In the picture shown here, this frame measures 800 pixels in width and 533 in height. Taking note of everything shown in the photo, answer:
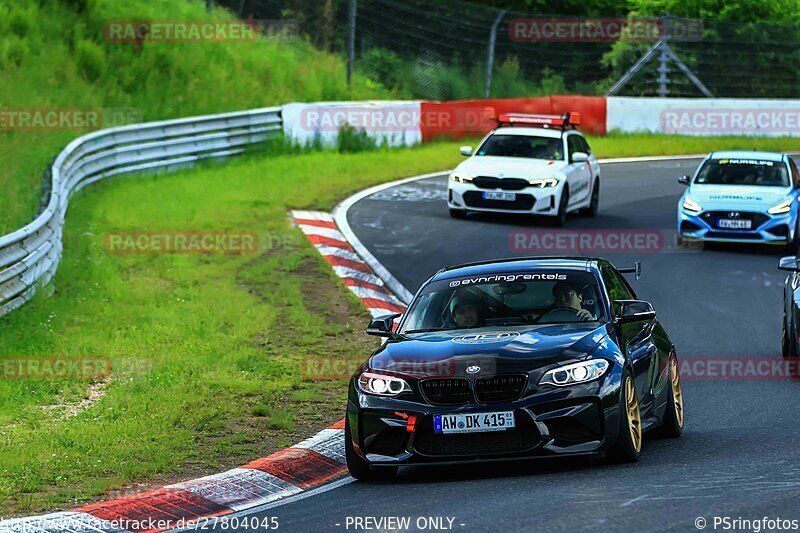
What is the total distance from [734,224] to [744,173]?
4.65 ft

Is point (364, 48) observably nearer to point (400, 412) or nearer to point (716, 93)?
point (716, 93)

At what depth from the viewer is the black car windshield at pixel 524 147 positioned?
1012 inches

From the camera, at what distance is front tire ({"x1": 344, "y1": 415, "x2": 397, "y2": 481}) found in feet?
31.4

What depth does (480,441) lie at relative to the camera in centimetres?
912

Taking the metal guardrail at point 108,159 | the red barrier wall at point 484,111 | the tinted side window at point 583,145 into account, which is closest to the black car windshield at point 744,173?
the tinted side window at point 583,145

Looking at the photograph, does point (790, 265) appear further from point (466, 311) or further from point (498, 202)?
point (498, 202)

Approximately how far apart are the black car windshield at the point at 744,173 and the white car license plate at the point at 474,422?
50.7 ft

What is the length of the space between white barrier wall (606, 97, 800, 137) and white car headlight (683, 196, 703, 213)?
1578cm

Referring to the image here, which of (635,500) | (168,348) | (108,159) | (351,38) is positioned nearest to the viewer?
(635,500)
